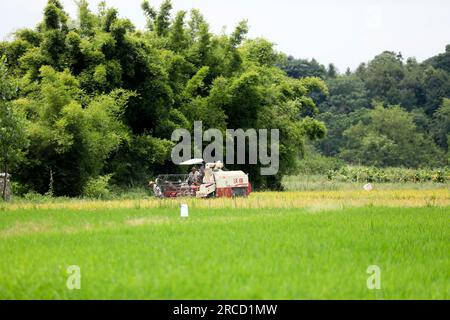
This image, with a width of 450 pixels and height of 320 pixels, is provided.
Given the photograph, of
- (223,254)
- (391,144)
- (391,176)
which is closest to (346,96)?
(391,144)

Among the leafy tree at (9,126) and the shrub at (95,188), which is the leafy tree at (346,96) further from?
the leafy tree at (9,126)

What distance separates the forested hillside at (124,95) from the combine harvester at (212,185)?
308cm

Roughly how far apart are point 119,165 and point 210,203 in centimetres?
857

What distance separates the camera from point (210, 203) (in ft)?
69.5

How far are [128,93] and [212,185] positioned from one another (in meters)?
6.08

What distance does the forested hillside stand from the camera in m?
24.0

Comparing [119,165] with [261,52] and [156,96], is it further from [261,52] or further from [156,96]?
[261,52]

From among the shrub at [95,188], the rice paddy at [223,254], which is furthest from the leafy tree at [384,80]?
the rice paddy at [223,254]

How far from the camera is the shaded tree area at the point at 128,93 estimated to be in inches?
958

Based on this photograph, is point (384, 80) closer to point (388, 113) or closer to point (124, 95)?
Result: point (388, 113)

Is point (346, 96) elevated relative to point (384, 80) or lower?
lower

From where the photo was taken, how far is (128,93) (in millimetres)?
27422

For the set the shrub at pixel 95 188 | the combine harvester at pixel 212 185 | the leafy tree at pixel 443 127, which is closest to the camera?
the combine harvester at pixel 212 185

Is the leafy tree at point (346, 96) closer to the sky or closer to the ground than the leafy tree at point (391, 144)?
closer to the sky
